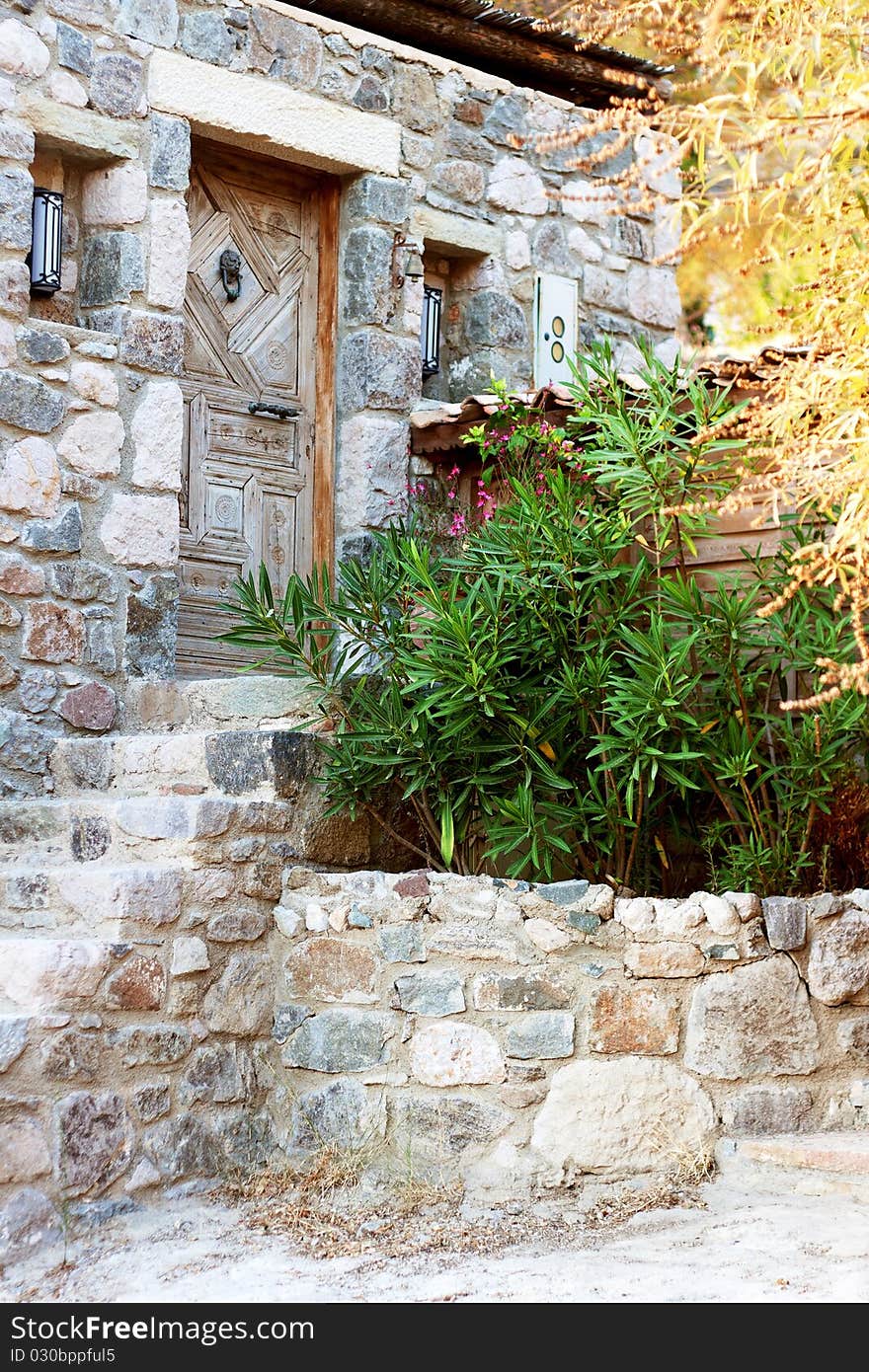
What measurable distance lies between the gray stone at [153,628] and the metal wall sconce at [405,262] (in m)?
1.63

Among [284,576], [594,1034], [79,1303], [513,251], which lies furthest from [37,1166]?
[513,251]

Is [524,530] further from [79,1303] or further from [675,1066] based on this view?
[79,1303]

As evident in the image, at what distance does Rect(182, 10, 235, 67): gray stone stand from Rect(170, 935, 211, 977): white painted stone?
10.5 feet

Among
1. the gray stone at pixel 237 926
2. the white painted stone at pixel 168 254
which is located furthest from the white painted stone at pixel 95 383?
the gray stone at pixel 237 926

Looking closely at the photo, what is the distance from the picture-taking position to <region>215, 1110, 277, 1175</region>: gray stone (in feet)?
14.0

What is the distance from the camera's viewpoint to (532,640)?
4.44 m

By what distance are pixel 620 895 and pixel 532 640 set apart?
77 cm

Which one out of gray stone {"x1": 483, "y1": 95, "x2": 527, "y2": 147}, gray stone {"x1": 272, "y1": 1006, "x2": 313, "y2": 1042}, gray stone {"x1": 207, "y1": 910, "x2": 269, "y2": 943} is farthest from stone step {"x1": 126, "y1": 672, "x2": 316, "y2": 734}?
gray stone {"x1": 483, "y1": 95, "x2": 527, "y2": 147}

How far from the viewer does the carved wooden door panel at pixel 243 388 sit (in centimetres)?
577

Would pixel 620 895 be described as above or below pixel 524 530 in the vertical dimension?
below

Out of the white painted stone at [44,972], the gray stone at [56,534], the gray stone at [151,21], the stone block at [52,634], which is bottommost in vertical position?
the white painted stone at [44,972]

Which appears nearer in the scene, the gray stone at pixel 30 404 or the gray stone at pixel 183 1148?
the gray stone at pixel 183 1148

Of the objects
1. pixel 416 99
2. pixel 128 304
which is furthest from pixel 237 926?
pixel 416 99

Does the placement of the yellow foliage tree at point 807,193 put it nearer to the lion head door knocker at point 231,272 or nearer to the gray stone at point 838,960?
the gray stone at point 838,960
